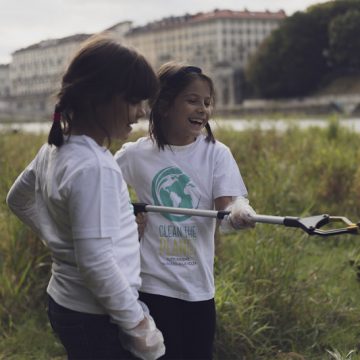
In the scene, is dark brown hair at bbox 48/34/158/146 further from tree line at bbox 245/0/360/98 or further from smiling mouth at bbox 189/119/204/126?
tree line at bbox 245/0/360/98

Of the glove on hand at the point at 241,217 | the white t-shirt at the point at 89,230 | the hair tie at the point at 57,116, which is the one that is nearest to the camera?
the white t-shirt at the point at 89,230

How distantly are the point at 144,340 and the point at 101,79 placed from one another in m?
0.58

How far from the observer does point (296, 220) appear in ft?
5.53

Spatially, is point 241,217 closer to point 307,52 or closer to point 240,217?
point 240,217

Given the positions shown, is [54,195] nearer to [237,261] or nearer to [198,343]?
[198,343]

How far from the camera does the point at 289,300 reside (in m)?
3.20

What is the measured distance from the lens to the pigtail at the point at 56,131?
156cm

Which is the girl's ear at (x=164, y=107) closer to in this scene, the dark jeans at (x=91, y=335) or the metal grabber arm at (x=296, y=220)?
the metal grabber arm at (x=296, y=220)

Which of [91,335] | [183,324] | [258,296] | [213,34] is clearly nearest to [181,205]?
[183,324]

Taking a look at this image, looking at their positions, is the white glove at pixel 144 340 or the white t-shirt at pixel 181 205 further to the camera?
the white t-shirt at pixel 181 205

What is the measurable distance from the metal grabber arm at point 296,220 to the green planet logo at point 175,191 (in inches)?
3.5

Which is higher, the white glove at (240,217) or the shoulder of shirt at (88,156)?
the shoulder of shirt at (88,156)

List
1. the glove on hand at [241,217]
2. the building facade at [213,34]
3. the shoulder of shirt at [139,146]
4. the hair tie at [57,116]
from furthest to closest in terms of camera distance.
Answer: the building facade at [213,34] → the shoulder of shirt at [139,146] → the glove on hand at [241,217] → the hair tie at [57,116]

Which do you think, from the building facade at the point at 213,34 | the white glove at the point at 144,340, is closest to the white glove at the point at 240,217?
the white glove at the point at 144,340
